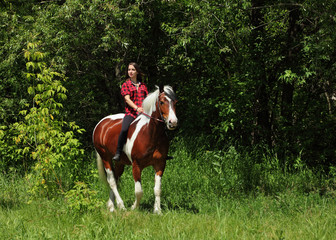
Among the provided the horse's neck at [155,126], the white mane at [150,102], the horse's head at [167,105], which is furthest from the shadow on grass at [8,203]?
the horse's head at [167,105]

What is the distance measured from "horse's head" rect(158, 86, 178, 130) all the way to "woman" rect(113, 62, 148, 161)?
0.69 m

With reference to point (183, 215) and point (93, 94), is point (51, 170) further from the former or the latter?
point (93, 94)

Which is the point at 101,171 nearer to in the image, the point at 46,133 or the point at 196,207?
the point at 46,133

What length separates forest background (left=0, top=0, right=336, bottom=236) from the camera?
24.2 ft

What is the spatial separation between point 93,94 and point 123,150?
5.61 metres

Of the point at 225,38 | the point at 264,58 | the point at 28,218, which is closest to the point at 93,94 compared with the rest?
the point at 225,38

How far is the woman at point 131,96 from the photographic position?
5879mm

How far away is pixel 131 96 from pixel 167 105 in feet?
3.71

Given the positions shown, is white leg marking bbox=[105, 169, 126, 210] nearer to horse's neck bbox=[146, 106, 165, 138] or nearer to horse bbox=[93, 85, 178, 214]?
horse bbox=[93, 85, 178, 214]

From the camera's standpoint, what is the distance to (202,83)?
33.7ft

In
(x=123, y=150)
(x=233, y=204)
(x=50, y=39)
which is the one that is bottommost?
(x=233, y=204)

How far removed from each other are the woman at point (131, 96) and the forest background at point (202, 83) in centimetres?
123

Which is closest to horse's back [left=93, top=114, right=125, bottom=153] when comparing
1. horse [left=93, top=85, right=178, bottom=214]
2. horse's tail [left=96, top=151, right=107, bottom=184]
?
horse [left=93, top=85, right=178, bottom=214]

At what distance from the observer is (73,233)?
4316mm
